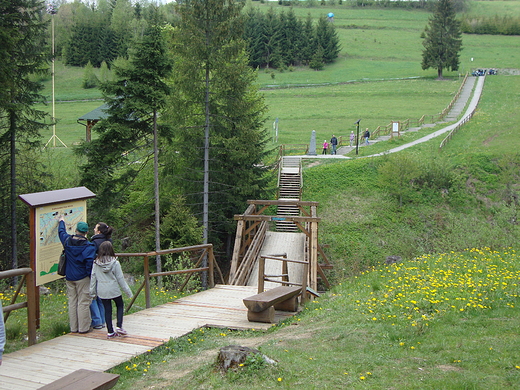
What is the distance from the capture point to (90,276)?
786 centimetres

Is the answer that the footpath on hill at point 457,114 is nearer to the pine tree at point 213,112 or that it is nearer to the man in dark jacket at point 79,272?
the pine tree at point 213,112

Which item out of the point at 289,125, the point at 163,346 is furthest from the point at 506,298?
the point at 289,125

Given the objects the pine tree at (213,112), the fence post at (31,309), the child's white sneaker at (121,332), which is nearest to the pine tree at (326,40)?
the pine tree at (213,112)

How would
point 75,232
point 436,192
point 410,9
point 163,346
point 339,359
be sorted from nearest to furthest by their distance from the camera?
1. point 339,359
2. point 163,346
3. point 75,232
4. point 436,192
5. point 410,9

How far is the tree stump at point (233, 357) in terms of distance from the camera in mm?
5762

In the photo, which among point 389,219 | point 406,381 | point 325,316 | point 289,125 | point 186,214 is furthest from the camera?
point 289,125

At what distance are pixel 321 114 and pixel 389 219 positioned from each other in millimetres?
24685

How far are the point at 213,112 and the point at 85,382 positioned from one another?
19302 mm

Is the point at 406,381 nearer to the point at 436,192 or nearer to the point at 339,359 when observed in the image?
the point at 339,359

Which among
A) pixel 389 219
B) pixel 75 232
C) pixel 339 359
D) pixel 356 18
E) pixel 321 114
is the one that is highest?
pixel 356 18

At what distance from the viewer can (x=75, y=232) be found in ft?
27.5

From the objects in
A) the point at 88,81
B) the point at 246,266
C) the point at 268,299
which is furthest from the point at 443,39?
the point at 268,299

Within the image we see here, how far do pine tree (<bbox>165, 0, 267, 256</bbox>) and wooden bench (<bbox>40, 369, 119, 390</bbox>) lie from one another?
1611cm

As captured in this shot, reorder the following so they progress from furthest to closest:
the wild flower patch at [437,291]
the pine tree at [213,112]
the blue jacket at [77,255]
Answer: the pine tree at [213,112] → the wild flower patch at [437,291] → the blue jacket at [77,255]
